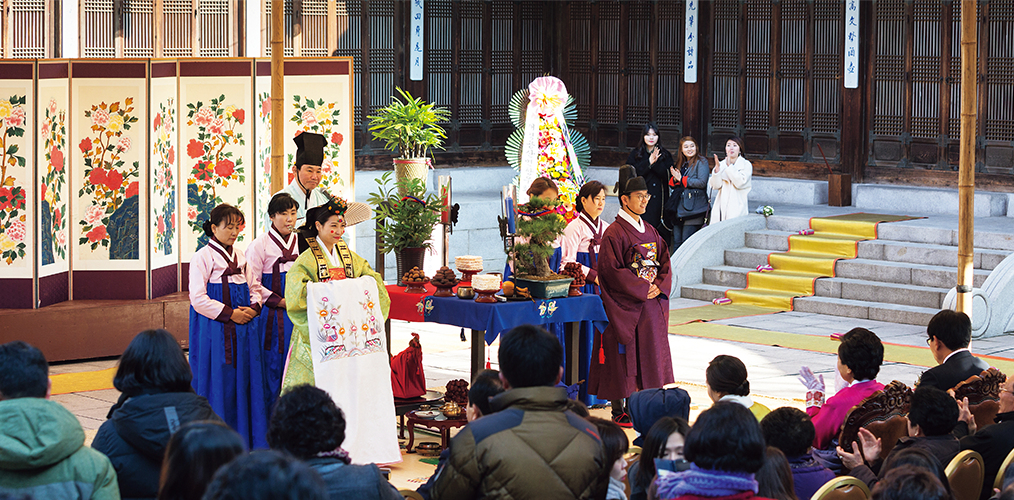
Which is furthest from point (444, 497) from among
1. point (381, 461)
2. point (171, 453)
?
point (381, 461)

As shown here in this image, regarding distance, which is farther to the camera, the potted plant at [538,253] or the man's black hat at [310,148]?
the man's black hat at [310,148]

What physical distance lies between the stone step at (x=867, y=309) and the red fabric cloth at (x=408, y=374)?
16.0 ft

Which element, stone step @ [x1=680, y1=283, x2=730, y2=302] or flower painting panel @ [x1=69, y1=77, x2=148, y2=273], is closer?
flower painting panel @ [x1=69, y1=77, x2=148, y2=273]

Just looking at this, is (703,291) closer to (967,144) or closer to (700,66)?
(700,66)

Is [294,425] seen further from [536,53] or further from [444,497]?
[536,53]

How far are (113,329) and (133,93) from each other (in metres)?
1.68

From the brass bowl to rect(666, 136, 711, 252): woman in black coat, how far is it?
22.4 feet

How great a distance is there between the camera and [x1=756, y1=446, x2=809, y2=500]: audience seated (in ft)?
12.2

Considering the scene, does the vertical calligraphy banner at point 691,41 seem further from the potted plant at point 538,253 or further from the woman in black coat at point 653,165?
the potted plant at point 538,253

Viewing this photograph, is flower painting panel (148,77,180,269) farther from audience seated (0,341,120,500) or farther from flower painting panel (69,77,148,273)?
audience seated (0,341,120,500)

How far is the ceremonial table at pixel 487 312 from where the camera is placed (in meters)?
6.78

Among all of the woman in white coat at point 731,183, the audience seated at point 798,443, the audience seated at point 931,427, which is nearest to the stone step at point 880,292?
the woman in white coat at point 731,183

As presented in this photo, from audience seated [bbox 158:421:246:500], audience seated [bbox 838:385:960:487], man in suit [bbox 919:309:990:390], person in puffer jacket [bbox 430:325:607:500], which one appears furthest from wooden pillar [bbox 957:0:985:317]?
audience seated [bbox 158:421:246:500]

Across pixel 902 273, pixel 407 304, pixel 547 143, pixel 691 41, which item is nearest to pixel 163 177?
pixel 407 304
